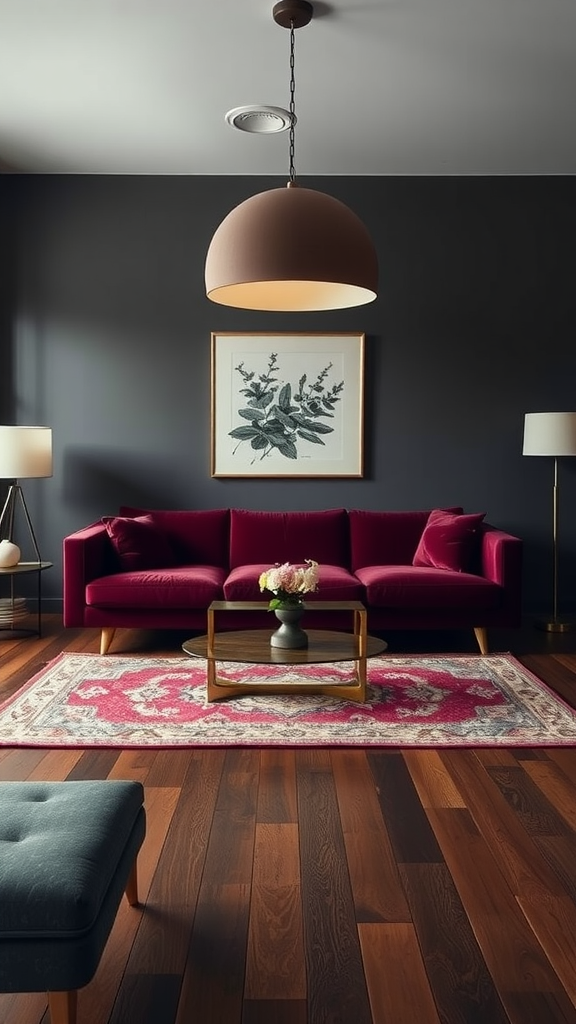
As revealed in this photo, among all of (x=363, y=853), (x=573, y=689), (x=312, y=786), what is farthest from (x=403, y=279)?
(x=363, y=853)

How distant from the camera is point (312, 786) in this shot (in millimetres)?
2947

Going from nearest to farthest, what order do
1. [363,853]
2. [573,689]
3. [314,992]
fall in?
[314,992]
[363,853]
[573,689]

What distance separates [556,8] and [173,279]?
9.70 feet

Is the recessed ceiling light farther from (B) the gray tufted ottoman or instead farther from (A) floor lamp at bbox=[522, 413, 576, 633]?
(B) the gray tufted ottoman

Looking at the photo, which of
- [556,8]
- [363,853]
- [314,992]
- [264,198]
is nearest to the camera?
[314,992]

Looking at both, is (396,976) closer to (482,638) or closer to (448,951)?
(448,951)

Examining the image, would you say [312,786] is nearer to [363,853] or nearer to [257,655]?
[363,853]

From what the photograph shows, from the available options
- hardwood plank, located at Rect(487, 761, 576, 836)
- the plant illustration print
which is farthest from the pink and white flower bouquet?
the plant illustration print

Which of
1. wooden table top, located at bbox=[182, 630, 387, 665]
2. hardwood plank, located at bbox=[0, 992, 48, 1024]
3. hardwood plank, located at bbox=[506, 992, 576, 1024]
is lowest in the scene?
hardwood plank, located at bbox=[0, 992, 48, 1024]

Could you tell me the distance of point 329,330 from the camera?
5.85 metres

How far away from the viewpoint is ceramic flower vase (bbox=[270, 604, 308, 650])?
156 inches

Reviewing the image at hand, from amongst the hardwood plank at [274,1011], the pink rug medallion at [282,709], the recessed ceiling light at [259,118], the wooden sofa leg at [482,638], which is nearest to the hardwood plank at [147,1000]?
the hardwood plank at [274,1011]

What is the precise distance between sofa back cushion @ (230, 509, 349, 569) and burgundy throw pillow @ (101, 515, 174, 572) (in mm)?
530

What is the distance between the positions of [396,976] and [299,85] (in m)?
3.97
